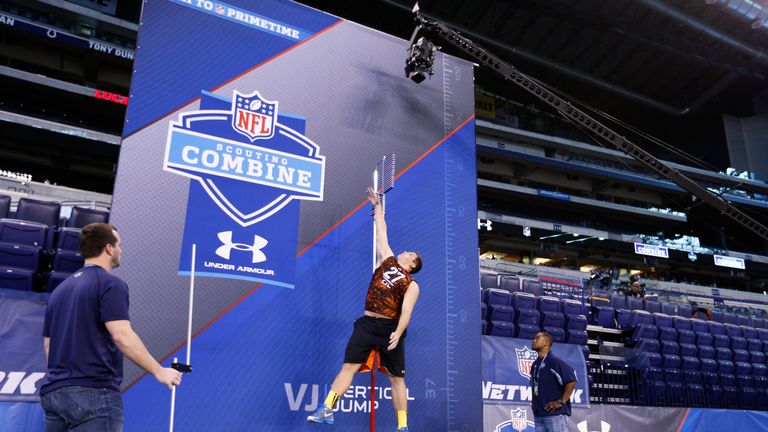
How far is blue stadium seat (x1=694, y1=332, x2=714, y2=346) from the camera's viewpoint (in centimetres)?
1119

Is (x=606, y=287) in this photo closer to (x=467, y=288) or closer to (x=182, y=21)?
(x=467, y=288)

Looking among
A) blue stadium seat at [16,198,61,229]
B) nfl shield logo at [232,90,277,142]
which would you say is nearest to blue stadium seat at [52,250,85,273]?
blue stadium seat at [16,198,61,229]

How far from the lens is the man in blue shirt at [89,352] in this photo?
7.97ft

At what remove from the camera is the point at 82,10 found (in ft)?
73.0

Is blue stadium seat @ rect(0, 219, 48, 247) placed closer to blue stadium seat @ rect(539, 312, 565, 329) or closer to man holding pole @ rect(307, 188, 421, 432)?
man holding pole @ rect(307, 188, 421, 432)

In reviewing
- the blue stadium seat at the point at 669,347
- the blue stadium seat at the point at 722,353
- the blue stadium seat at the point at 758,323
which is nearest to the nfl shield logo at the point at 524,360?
the blue stadium seat at the point at 669,347

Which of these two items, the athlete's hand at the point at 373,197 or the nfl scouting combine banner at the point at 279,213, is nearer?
the nfl scouting combine banner at the point at 279,213

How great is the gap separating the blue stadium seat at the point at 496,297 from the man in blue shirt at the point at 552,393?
10.2 feet

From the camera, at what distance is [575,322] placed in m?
A: 9.41

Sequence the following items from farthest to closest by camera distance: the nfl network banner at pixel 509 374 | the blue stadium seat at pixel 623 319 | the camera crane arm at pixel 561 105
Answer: the blue stadium seat at pixel 623 319 → the camera crane arm at pixel 561 105 → the nfl network banner at pixel 509 374

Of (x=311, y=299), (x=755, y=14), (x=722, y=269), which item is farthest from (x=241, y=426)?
(x=722, y=269)

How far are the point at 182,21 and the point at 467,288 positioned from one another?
12.4 ft

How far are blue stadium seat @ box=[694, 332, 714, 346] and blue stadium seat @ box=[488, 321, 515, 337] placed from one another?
5031mm

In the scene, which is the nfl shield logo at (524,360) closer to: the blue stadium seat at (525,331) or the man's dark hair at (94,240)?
the blue stadium seat at (525,331)
